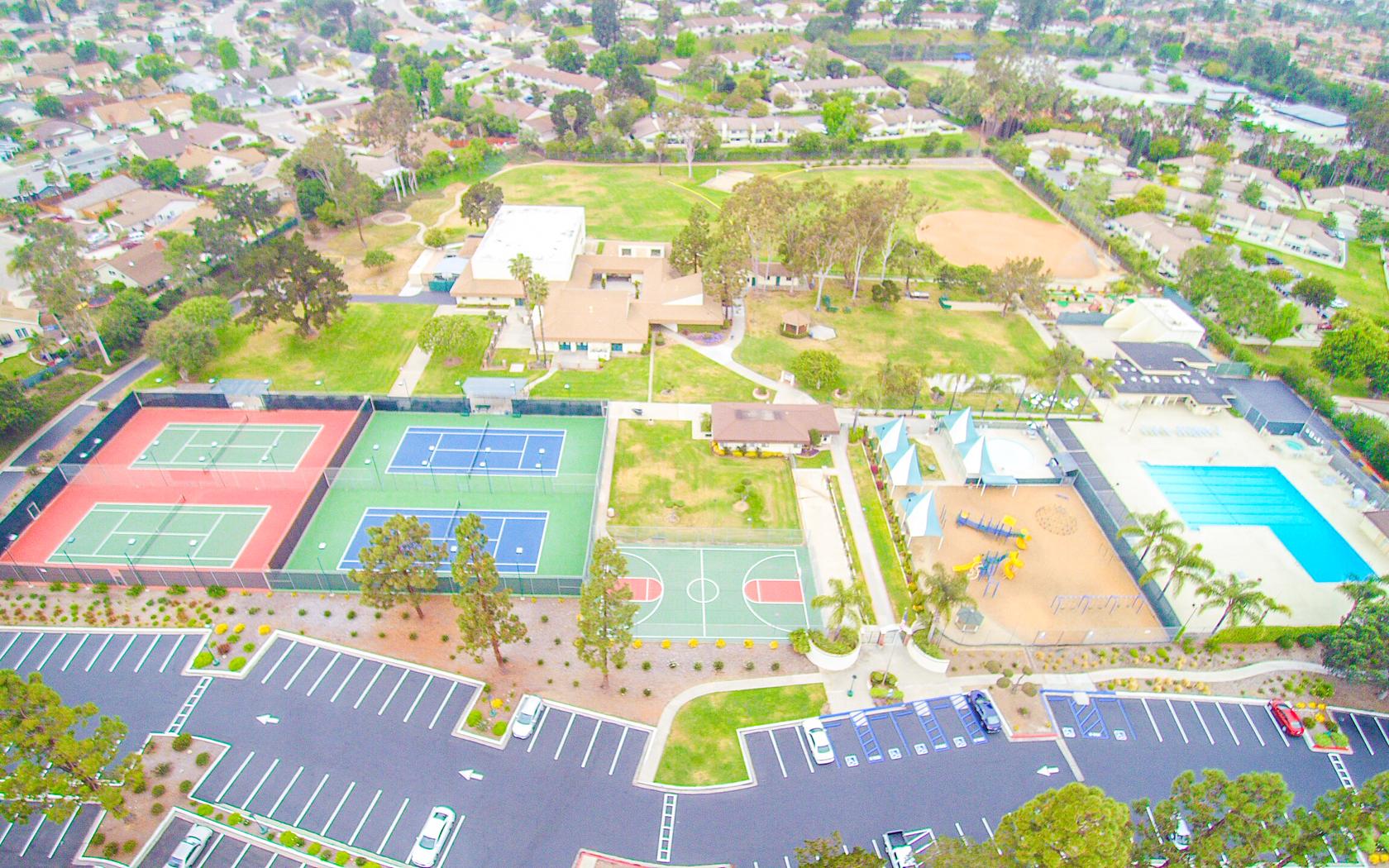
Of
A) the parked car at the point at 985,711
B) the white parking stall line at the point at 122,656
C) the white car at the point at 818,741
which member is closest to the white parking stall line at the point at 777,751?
the white car at the point at 818,741

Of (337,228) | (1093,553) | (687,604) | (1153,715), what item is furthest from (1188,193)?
(337,228)

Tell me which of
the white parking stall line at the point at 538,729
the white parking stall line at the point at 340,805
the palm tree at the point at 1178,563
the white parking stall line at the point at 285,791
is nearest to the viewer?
the white parking stall line at the point at 340,805

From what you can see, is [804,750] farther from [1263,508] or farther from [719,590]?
[1263,508]

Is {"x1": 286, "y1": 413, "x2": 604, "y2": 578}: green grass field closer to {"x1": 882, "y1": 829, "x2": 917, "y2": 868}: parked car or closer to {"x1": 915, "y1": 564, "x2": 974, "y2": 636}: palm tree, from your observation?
{"x1": 915, "y1": 564, "x2": 974, "y2": 636}: palm tree

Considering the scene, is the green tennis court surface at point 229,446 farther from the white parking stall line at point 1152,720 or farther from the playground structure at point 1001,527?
the white parking stall line at point 1152,720

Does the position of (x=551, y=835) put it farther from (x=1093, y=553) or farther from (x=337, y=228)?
(x=337, y=228)

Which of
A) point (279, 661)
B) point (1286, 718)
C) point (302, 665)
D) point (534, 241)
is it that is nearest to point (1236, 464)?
point (1286, 718)
